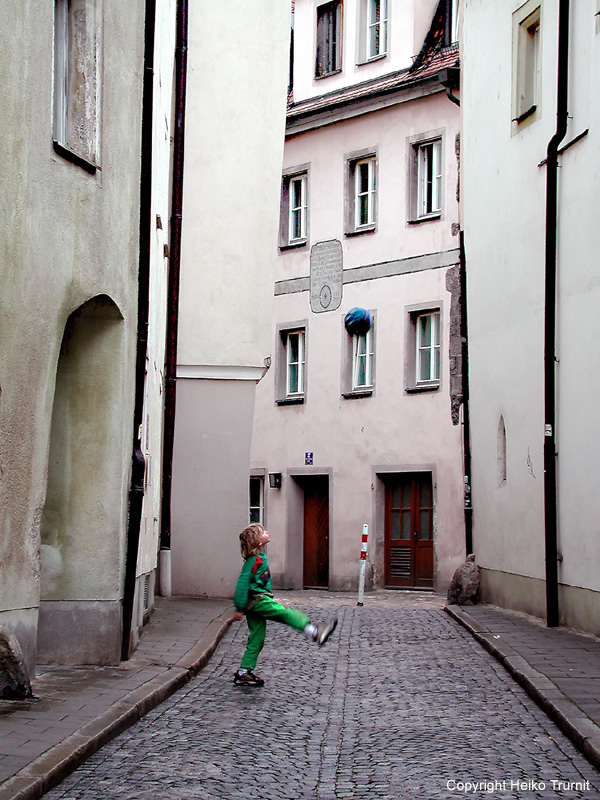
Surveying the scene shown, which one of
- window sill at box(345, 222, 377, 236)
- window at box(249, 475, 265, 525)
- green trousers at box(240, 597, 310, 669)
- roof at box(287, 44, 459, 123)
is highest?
roof at box(287, 44, 459, 123)

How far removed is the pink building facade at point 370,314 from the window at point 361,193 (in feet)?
0.11

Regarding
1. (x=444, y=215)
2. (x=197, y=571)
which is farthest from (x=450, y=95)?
(x=197, y=571)

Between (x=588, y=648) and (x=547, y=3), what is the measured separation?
28.8 ft

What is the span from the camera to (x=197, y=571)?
→ 67.7ft

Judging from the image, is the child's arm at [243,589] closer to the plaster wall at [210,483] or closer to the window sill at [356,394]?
the plaster wall at [210,483]

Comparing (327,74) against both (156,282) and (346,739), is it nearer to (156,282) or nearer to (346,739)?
(156,282)

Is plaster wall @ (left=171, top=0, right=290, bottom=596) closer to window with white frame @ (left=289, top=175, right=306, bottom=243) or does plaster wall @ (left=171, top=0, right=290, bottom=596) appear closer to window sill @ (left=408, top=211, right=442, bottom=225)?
window sill @ (left=408, top=211, right=442, bottom=225)

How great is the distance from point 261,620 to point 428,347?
54.2 feet

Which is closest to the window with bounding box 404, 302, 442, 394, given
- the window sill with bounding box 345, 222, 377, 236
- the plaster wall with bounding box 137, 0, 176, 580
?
the window sill with bounding box 345, 222, 377, 236

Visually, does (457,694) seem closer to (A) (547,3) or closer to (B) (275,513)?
(A) (547,3)

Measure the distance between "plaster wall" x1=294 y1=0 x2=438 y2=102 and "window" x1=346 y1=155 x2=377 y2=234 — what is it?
190 centimetres

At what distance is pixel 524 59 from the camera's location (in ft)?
61.9

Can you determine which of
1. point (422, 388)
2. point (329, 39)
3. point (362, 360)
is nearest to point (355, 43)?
point (329, 39)

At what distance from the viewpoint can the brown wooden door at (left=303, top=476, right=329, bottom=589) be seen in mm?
29844
